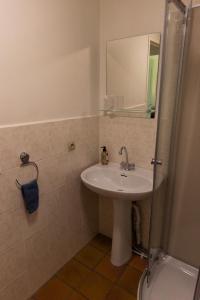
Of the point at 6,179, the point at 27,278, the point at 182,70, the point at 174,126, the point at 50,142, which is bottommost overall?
the point at 27,278

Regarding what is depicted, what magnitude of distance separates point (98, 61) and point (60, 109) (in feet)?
2.10

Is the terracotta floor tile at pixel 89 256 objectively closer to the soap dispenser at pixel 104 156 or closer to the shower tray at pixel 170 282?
the shower tray at pixel 170 282

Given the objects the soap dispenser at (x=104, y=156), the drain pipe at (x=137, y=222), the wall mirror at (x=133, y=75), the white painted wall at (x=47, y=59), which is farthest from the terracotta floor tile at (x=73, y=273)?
the wall mirror at (x=133, y=75)

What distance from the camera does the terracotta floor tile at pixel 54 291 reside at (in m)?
1.61

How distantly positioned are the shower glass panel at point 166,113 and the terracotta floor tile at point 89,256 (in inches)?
20.6

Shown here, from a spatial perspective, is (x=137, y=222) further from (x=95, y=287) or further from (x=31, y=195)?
(x=31, y=195)

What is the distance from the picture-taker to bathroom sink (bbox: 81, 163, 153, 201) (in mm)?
1578

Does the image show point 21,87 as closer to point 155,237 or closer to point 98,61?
point 98,61

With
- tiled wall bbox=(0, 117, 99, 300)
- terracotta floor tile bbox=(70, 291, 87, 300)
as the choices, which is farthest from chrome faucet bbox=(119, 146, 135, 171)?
terracotta floor tile bbox=(70, 291, 87, 300)

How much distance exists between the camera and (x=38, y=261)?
163cm

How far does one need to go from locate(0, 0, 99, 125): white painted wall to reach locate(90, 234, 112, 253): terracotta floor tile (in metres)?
1.37

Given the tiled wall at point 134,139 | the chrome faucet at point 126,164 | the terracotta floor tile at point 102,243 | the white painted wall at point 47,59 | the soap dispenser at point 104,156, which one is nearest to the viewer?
the white painted wall at point 47,59

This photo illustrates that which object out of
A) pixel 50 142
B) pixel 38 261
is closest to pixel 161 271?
pixel 38 261

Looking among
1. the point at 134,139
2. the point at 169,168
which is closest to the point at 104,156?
the point at 134,139
